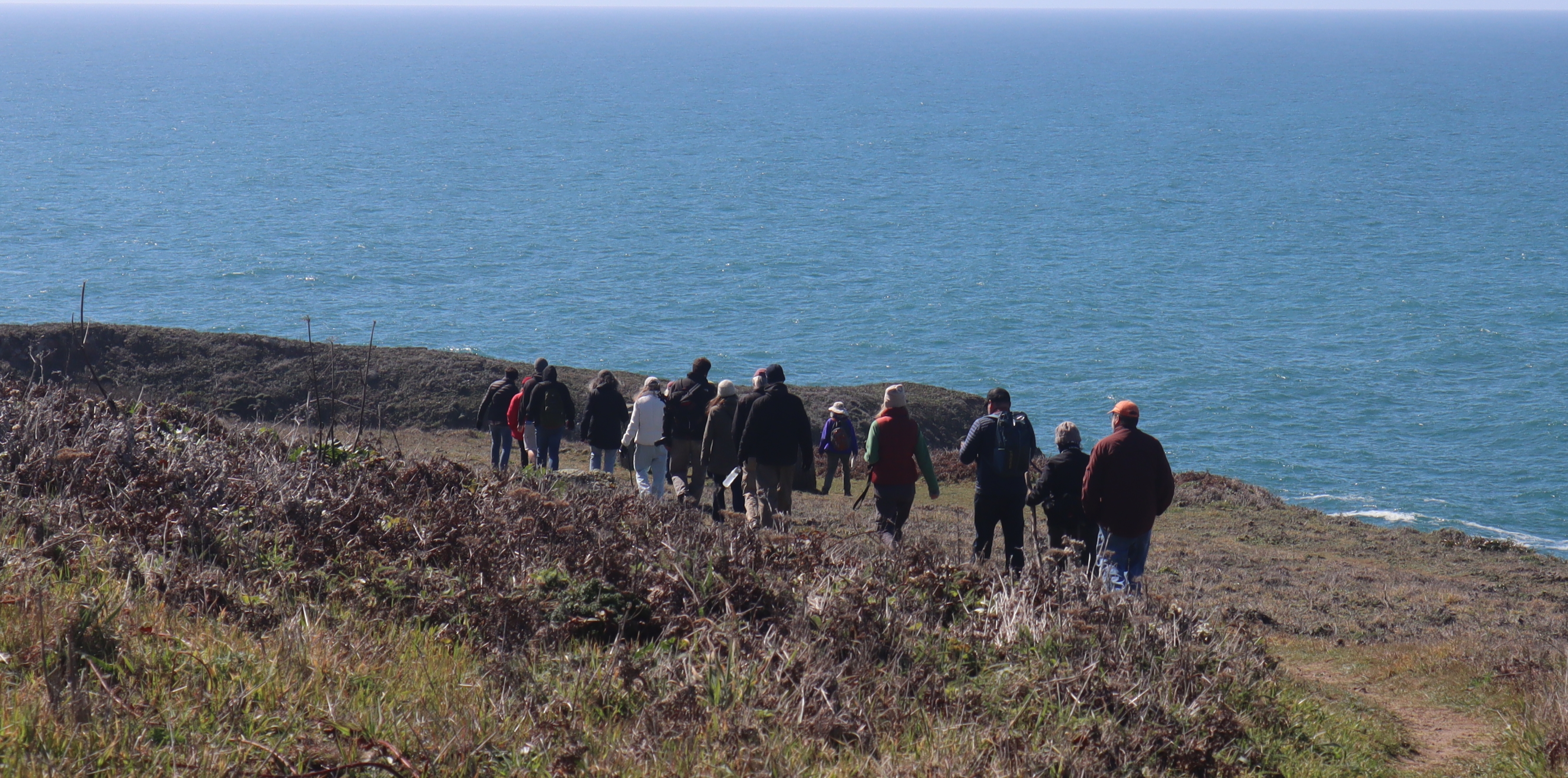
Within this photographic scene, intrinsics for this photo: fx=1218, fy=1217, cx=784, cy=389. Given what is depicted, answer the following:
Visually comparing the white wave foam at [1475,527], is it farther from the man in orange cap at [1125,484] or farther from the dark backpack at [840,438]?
the man in orange cap at [1125,484]

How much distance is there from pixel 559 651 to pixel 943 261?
191 feet

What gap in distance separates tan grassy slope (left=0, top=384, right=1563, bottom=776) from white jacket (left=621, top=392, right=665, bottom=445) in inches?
148

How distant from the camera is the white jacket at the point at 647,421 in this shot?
41.0ft

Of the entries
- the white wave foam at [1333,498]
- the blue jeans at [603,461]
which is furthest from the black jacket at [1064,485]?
the white wave foam at [1333,498]

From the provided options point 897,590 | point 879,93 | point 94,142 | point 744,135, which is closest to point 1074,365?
point 897,590

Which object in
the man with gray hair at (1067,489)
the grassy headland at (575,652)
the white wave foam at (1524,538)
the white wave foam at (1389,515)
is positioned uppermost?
the man with gray hair at (1067,489)

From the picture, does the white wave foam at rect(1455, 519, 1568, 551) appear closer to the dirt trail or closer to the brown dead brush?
the dirt trail

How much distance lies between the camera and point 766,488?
1128 cm

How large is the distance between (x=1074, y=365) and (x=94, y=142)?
96280 mm

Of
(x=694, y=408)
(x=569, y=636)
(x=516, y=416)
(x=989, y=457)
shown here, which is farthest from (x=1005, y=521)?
(x=516, y=416)

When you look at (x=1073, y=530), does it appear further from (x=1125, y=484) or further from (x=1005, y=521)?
(x=1125, y=484)

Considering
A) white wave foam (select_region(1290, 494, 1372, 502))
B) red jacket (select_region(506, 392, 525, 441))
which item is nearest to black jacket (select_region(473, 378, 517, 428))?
red jacket (select_region(506, 392, 525, 441))

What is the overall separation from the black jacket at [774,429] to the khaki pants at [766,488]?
5.4 inches

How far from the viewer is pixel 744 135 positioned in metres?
124
